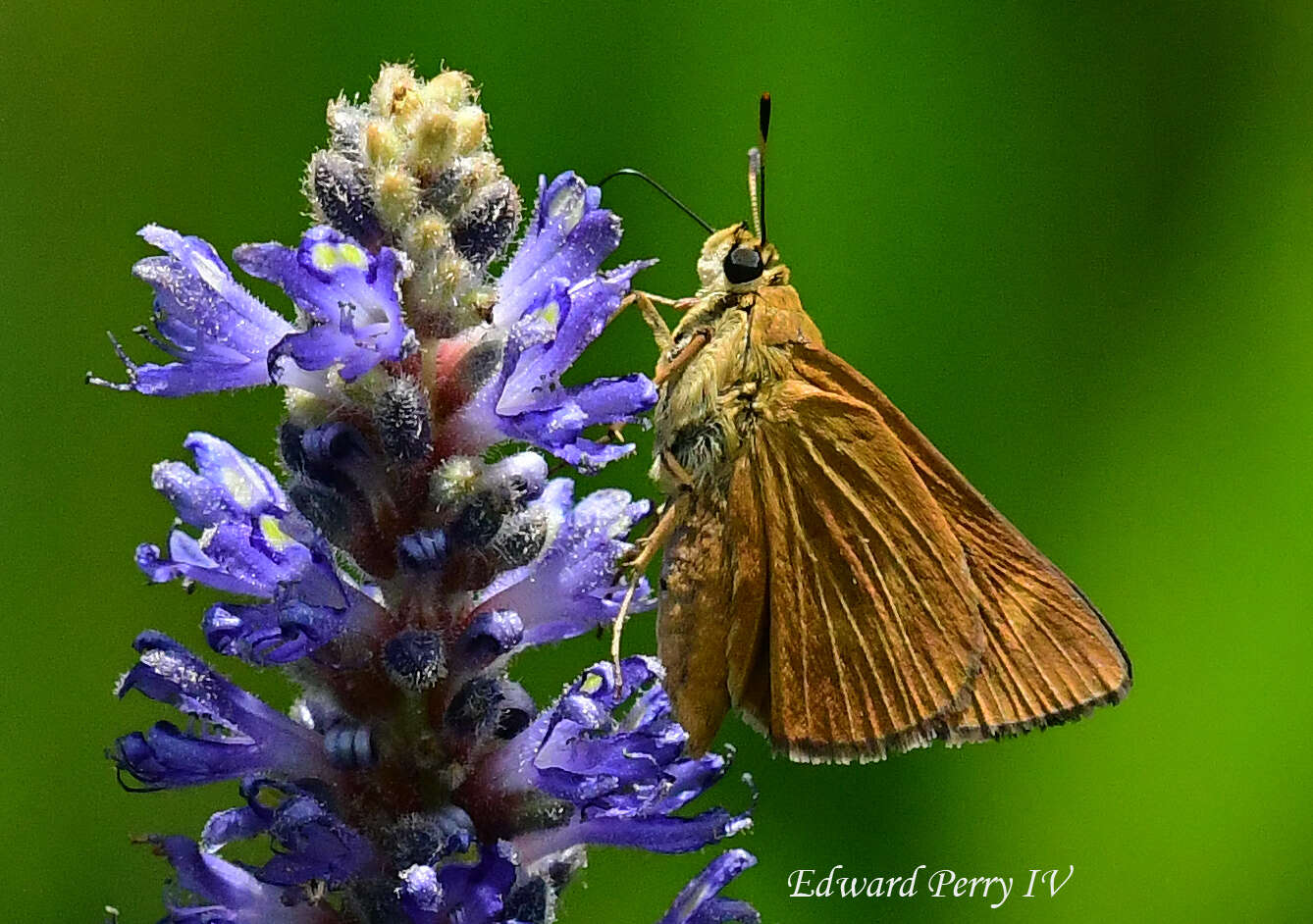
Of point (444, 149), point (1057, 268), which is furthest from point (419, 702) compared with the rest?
point (1057, 268)

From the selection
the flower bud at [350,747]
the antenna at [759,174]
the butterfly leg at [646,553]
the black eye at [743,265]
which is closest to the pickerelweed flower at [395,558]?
the flower bud at [350,747]

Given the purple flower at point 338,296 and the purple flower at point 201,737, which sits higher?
the purple flower at point 338,296

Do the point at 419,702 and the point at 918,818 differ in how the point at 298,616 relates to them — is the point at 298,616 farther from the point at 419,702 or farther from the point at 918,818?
the point at 918,818

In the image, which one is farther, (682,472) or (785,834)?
(785,834)

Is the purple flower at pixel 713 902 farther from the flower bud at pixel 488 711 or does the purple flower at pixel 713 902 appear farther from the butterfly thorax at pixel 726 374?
the butterfly thorax at pixel 726 374

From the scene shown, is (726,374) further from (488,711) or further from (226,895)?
(226,895)

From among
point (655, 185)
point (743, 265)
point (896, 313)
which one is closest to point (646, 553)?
point (743, 265)
